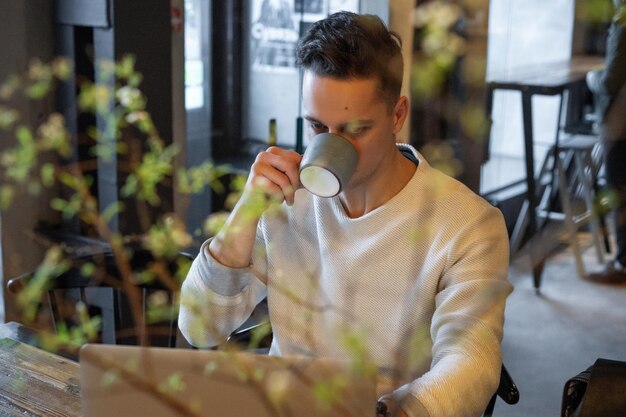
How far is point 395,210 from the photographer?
142 cm

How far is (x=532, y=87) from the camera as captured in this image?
3396mm

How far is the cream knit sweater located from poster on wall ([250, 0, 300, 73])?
5.70 feet

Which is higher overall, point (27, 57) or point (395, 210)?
point (27, 57)

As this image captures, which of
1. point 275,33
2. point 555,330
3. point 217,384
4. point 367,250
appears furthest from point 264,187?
point 555,330

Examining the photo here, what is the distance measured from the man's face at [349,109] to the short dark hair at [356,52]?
1cm

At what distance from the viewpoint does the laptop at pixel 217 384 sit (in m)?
0.78

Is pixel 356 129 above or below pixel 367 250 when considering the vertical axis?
above

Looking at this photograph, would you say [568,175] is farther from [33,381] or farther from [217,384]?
[217,384]

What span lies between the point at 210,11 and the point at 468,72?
4.35ft

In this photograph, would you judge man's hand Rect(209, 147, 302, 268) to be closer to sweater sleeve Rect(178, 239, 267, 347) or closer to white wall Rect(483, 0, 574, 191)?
sweater sleeve Rect(178, 239, 267, 347)

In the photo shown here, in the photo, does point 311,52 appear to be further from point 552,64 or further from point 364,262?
point 552,64

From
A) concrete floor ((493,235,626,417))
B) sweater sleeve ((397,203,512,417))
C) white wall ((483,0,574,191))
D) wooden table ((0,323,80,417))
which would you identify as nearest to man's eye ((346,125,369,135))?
sweater sleeve ((397,203,512,417))

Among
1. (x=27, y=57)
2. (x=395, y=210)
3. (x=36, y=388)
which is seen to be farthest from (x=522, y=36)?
(x=36, y=388)

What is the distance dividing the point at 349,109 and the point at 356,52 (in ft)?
0.32
